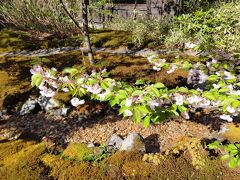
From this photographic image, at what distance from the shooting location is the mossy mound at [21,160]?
16.9ft

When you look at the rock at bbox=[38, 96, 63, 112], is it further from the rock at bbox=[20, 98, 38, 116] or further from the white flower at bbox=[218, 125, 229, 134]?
the white flower at bbox=[218, 125, 229, 134]

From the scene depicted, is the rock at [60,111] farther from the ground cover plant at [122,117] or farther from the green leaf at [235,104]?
the green leaf at [235,104]

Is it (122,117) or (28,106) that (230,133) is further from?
(28,106)

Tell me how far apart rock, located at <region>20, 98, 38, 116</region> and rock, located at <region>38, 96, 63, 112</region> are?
0.46 ft

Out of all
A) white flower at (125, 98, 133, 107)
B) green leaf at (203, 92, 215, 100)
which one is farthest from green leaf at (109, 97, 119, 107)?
green leaf at (203, 92, 215, 100)

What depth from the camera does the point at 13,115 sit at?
7.65 metres

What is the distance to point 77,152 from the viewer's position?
584 cm

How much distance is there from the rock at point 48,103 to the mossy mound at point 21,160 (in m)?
1.52

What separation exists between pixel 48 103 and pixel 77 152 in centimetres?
222

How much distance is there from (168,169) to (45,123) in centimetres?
327

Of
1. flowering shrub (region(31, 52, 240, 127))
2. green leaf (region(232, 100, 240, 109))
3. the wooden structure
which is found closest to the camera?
green leaf (region(232, 100, 240, 109))

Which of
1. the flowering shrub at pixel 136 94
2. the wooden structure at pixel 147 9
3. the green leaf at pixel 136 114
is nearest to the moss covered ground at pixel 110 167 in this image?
the flowering shrub at pixel 136 94

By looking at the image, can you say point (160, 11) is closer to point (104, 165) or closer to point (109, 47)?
point (109, 47)

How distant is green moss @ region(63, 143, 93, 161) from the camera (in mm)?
5715
